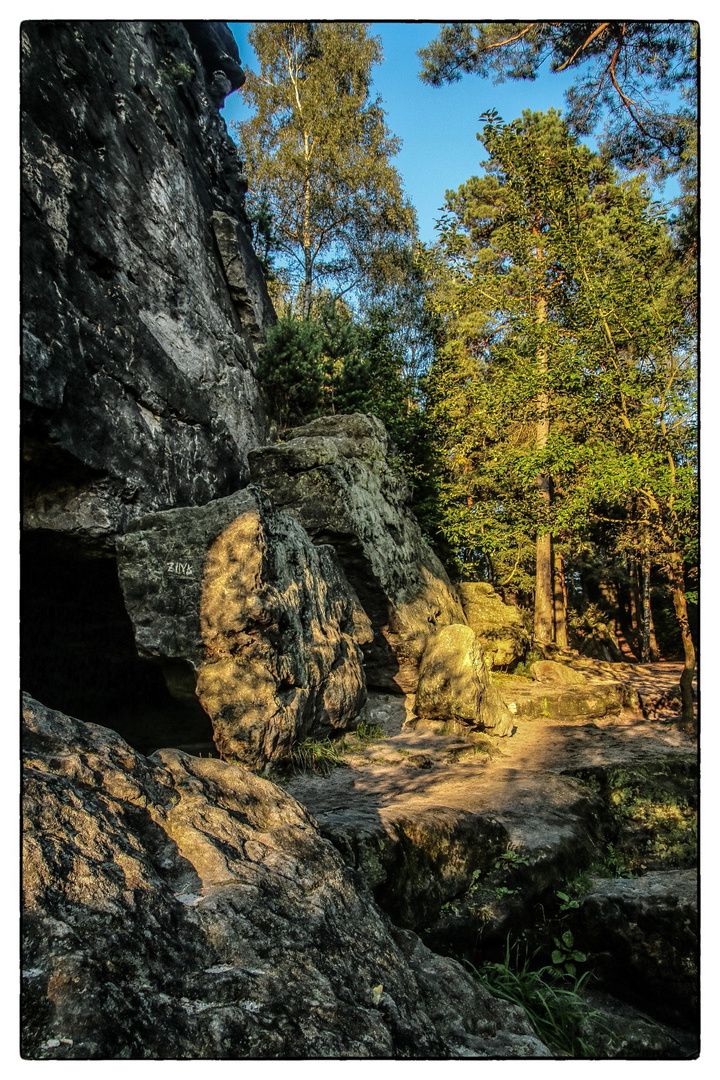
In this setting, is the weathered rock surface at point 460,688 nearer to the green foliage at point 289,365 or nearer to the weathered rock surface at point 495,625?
the weathered rock surface at point 495,625

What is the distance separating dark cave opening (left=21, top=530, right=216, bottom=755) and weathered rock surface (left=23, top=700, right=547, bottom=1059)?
438 cm

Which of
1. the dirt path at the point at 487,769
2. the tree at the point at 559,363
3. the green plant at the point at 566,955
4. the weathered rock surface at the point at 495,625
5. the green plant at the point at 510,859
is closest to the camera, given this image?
the green plant at the point at 566,955

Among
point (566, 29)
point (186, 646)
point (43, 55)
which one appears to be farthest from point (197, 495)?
point (566, 29)

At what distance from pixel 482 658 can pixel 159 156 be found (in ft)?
26.3

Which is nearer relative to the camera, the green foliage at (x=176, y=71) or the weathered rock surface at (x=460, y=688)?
the weathered rock surface at (x=460, y=688)

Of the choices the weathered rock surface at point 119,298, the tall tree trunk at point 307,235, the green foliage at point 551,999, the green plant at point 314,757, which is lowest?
the green foliage at point 551,999

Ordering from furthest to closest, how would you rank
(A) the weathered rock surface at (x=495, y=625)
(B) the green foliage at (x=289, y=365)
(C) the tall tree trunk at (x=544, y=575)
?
(C) the tall tree trunk at (x=544, y=575) < (A) the weathered rock surface at (x=495, y=625) < (B) the green foliage at (x=289, y=365)

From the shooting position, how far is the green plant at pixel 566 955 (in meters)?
3.89

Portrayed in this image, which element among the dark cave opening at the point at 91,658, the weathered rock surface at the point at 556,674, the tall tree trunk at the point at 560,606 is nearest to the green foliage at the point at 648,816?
the dark cave opening at the point at 91,658

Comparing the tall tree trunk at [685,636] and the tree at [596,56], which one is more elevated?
the tree at [596,56]

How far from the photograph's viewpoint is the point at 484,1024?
2471 millimetres

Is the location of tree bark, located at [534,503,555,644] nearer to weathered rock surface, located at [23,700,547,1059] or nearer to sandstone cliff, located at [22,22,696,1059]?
sandstone cliff, located at [22,22,696,1059]

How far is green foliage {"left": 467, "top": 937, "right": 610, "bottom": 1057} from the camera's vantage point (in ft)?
9.72

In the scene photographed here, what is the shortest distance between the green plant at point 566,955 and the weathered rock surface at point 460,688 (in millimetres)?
3909
